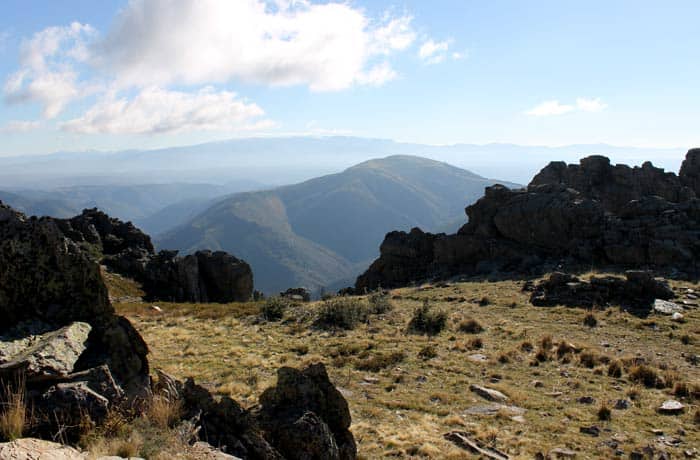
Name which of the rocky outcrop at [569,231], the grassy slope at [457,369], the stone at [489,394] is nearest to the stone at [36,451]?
the grassy slope at [457,369]

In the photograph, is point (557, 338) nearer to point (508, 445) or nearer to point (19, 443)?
point (508, 445)

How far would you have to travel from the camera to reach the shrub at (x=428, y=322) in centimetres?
2249

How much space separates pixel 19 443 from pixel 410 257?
145ft

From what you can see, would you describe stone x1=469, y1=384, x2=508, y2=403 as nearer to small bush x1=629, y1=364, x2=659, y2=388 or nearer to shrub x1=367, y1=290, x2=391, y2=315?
small bush x1=629, y1=364, x2=659, y2=388

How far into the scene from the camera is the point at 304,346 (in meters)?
19.8

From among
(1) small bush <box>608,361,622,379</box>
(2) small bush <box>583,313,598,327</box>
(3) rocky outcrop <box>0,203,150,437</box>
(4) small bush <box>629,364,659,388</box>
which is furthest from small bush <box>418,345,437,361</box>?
(3) rocky outcrop <box>0,203,150,437</box>

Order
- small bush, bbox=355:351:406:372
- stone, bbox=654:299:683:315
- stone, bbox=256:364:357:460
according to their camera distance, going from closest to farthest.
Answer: stone, bbox=256:364:357:460, small bush, bbox=355:351:406:372, stone, bbox=654:299:683:315

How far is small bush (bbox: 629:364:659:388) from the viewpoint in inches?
594

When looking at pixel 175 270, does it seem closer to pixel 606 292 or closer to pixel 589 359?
pixel 606 292

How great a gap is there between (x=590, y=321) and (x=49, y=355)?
23.0m

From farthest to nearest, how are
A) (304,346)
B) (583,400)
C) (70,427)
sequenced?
(304,346) → (583,400) → (70,427)

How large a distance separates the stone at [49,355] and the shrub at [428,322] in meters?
16.8

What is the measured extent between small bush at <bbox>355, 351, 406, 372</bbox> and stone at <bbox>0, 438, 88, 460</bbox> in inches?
464

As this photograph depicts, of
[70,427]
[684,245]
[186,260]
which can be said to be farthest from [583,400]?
[186,260]
